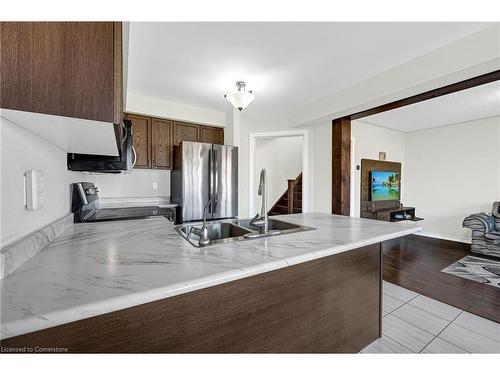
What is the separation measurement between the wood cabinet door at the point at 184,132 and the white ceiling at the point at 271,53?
0.57 m

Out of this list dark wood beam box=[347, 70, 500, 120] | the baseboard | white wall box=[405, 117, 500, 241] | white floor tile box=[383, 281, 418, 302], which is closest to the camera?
dark wood beam box=[347, 70, 500, 120]

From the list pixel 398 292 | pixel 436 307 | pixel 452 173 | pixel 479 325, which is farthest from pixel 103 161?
pixel 452 173

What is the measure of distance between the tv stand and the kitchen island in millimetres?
3189

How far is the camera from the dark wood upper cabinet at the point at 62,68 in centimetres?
62

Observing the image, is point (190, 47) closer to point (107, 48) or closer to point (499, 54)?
point (107, 48)

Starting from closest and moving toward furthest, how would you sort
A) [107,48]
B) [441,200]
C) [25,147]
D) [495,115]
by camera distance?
1. [107,48]
2. [25,147]
3. [495,115]
4. [441,200]

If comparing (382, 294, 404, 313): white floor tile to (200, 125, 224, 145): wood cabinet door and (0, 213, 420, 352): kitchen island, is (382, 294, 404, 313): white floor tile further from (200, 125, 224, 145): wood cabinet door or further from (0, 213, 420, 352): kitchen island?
(200, 125, 224, 145): wood cabinet door

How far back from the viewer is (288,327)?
1.06 metres

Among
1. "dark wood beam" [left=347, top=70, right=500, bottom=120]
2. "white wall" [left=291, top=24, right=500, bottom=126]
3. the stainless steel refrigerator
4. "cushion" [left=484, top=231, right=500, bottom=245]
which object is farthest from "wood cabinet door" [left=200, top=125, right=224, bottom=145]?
"cushion" [left=484, top=231, right=500, bottom=245]

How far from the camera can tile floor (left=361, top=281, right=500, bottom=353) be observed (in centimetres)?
158

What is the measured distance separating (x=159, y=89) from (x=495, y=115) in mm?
5579

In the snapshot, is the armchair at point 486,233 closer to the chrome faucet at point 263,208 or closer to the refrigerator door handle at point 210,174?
the chrome faucet at point 263,208

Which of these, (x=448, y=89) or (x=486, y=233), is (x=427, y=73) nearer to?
(x=448, y=89)
